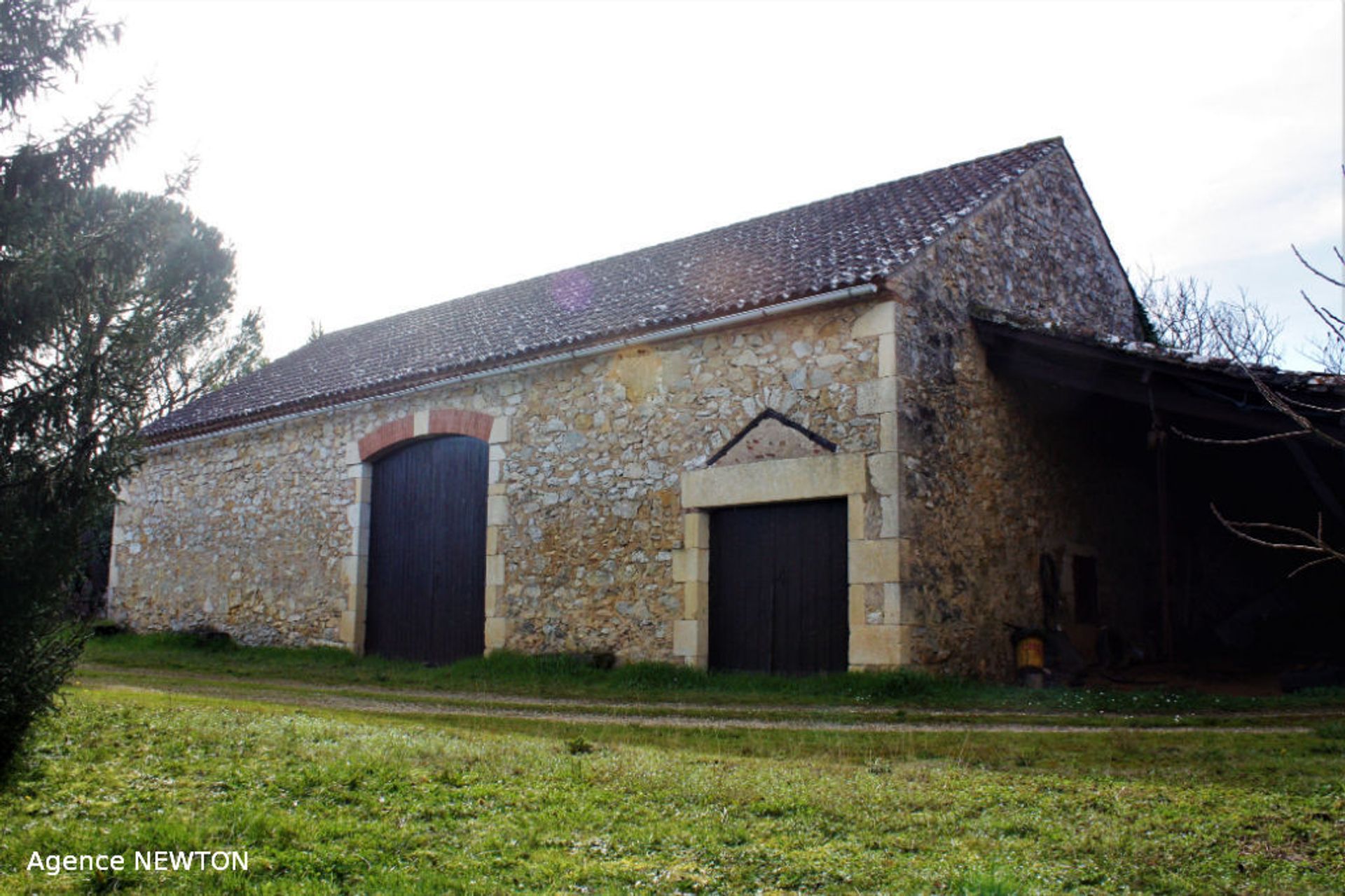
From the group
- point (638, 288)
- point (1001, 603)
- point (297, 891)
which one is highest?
point (638, 288)

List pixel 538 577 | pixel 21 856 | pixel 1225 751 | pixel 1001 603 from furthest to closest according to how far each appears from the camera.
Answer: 1. pixel 538 577
2. pixel 1001 603
3. pixel 1225 751
4. pixel 21 856

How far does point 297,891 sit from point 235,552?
40.9 ft

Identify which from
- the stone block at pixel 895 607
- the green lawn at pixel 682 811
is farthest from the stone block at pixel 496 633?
the green lawn at pixel 682 811

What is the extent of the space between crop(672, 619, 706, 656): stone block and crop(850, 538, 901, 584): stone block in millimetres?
1636

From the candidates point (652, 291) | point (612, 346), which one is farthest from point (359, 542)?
point (652, 291)

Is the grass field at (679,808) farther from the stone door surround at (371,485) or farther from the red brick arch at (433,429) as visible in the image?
the red brick arch at (433,429)

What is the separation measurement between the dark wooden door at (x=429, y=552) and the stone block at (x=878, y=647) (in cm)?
469

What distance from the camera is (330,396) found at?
45.3ft

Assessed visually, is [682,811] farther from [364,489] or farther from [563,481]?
[364,489]

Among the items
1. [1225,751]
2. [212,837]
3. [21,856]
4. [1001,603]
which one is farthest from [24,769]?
[1001,603]

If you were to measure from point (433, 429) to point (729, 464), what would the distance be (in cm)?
428

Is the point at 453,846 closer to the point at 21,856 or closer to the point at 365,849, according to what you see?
the point at 365,849

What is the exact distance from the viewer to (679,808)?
453cm

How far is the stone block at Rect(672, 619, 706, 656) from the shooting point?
10.3 meters
